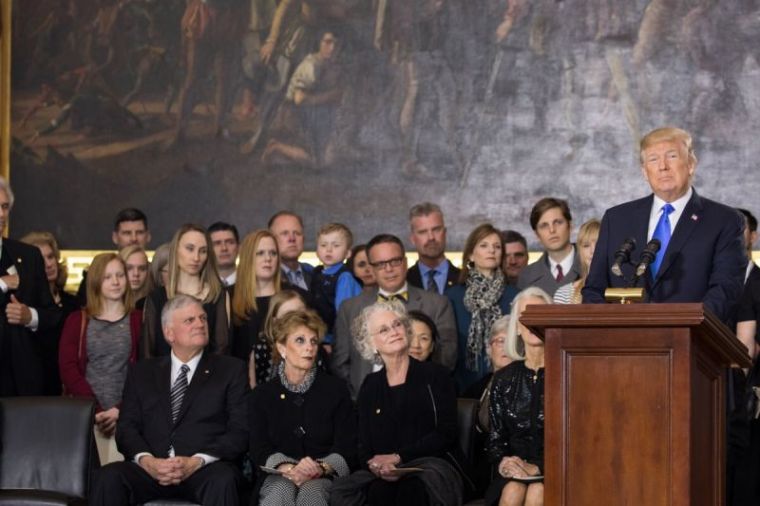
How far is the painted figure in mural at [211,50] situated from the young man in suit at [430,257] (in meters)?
2.61

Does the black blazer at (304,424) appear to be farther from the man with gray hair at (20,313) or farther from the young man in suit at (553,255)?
the young man in suit at (553,255)

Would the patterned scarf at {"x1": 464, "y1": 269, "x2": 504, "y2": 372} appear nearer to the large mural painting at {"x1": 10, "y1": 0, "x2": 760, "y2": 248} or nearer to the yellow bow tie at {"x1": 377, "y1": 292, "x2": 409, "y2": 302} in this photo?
the yellow bow tie at {"x1": 377, "y1": 292, "x2": 409, "y2": 302}

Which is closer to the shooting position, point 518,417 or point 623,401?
point 623,401

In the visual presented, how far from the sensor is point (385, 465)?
6887mm

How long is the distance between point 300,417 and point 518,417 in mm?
1212

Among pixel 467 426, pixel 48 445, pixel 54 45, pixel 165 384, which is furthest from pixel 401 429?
pixel 54 45

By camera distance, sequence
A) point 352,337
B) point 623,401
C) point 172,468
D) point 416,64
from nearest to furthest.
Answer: point 623,401
point 172,468
point 352,337
point 416,64

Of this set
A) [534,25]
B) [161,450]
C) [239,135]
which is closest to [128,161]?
[239,135]

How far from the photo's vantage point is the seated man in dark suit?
7172mm

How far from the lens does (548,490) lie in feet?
13.8

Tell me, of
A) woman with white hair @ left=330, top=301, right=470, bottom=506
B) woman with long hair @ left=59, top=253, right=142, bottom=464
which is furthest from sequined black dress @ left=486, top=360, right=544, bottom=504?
woman with long hair @ left=59, top=253, right=142, bottom=464

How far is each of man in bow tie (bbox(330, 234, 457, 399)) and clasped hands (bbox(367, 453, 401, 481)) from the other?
3.02 feet

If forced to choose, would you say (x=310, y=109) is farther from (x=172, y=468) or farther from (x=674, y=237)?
(x=674, y=237)

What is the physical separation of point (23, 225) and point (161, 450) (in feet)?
13.5
